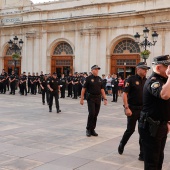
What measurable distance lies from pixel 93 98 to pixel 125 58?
20.1m

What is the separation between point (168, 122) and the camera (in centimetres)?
453

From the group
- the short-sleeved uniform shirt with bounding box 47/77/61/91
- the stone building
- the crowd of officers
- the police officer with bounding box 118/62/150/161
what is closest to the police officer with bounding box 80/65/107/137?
the police officer with bounding box 118/62/150/161

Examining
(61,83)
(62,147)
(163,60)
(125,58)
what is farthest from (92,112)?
(125,58)

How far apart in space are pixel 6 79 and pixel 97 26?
9.26 meters

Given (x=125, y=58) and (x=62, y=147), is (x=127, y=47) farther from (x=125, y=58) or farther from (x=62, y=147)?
(x=62, y=147)

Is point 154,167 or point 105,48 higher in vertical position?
point 105,48

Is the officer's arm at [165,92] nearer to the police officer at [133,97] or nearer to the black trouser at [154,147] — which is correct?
the black trouser at [154,147]

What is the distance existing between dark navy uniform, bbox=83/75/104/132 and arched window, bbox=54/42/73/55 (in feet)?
74.4

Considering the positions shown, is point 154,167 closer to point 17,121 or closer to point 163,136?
point 163,136

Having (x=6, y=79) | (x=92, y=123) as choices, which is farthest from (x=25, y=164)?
(x=6, y=79)

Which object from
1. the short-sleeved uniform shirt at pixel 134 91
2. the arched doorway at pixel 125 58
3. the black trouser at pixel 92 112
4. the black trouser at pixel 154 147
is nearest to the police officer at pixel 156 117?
the black trouser at pixel 154 147

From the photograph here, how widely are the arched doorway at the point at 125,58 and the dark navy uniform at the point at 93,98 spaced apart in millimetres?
19213

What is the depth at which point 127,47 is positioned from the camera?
2811 cm

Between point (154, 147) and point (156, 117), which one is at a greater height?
point (156, 117)
